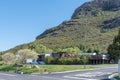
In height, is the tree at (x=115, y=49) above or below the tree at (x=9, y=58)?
above

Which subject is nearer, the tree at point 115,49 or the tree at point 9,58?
the tree at point 115,49

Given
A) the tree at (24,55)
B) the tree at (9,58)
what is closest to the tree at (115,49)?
the tree at (24,55)

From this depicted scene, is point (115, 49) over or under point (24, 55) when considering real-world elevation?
over

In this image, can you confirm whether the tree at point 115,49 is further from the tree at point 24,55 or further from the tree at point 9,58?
the tree at point 9,58

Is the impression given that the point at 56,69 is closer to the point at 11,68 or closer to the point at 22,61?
the point at 11,68

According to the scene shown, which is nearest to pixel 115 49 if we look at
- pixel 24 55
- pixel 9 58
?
pixel 24 55

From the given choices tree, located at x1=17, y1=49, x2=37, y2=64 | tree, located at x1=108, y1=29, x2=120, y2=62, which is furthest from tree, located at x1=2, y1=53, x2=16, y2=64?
tree, located at x1=108, y1=29, x2=120, y2=62

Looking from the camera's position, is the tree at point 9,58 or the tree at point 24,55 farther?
the tree at point 9,58

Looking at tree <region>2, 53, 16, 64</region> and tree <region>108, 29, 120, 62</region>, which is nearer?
tree <region>108, 29, 120, 62</region>

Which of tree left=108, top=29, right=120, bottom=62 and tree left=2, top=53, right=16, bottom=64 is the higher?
tree left=108, top=29, right=120, bottom=62

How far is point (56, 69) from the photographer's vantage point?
3009 inches

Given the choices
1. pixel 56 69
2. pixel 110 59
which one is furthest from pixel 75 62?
pixel 56 69

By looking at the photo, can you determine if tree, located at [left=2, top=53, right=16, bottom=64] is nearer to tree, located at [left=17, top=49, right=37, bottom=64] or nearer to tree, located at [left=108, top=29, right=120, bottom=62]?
tree, located at [left=17, top=49, right=37, bottom=64]

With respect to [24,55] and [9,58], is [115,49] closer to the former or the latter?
[24,55]
